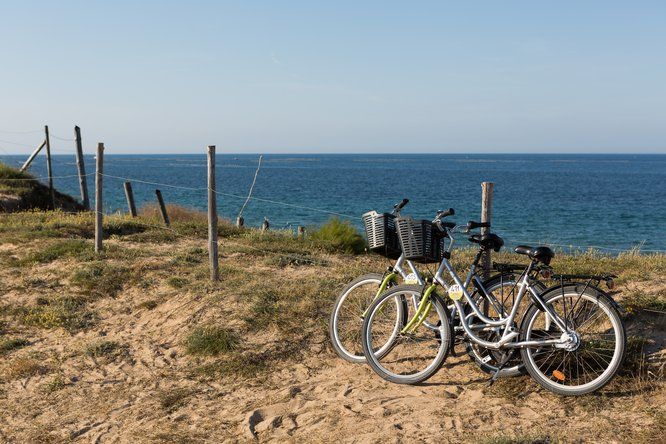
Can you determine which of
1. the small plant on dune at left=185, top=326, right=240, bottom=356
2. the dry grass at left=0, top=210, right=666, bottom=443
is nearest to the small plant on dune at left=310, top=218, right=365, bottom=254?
the dry grass at left=0, top=210, right=666, bottom=443

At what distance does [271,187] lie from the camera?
74.2 m

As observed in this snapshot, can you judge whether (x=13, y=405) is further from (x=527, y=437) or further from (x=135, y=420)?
(x=527, y=437)

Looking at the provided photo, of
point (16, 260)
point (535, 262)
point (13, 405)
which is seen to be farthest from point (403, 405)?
point (16, 260)

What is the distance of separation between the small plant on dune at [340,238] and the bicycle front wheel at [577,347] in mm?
7352

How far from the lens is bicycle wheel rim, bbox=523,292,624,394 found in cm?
532

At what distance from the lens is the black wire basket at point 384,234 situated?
6.18 meters

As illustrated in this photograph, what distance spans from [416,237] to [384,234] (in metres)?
0.35

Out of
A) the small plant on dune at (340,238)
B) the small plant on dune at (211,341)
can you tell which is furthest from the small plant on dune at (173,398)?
the small plant on dune at (340,238)

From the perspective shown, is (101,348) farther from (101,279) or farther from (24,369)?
(101,279)

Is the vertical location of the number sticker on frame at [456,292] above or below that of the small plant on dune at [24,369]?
above

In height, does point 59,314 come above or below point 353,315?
below

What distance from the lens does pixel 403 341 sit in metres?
6.45

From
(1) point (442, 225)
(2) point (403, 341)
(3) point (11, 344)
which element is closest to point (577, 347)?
(1) point (442, 225)

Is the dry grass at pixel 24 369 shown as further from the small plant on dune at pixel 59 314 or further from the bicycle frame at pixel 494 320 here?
the bicycle frame at pixel 494 320
